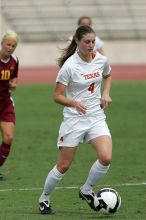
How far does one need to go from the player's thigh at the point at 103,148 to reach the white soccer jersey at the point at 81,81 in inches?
12.7

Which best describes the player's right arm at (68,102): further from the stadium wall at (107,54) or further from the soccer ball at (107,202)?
the stadium wall at (107,54)

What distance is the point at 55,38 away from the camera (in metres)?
41.3

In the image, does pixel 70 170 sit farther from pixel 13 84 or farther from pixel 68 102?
pixel 68 102

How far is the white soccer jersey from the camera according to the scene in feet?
30.1

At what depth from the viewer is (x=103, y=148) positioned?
905 cm

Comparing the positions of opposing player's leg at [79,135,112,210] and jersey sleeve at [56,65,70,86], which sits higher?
jersey sleeve at [56,65,70,86]

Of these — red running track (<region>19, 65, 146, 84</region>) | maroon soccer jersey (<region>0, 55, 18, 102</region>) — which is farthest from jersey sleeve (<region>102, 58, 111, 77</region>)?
red running track (<region>19, 65, 146, 84</region>)

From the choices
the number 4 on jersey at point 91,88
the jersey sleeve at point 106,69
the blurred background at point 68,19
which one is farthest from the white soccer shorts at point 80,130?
the blurred background at point 68,19

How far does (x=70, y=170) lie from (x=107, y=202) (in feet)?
12.1

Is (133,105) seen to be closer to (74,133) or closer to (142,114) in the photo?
(142,114)

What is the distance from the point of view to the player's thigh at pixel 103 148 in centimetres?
903

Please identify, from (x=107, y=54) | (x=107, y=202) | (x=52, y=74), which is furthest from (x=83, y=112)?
(x=107, y=54)

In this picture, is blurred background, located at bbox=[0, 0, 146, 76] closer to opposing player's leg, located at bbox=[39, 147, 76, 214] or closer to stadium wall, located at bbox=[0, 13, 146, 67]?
stadium wall, located at bbox=[0, 13, 146, 67]

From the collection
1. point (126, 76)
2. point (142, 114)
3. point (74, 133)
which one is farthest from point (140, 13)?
point (74, 133)
